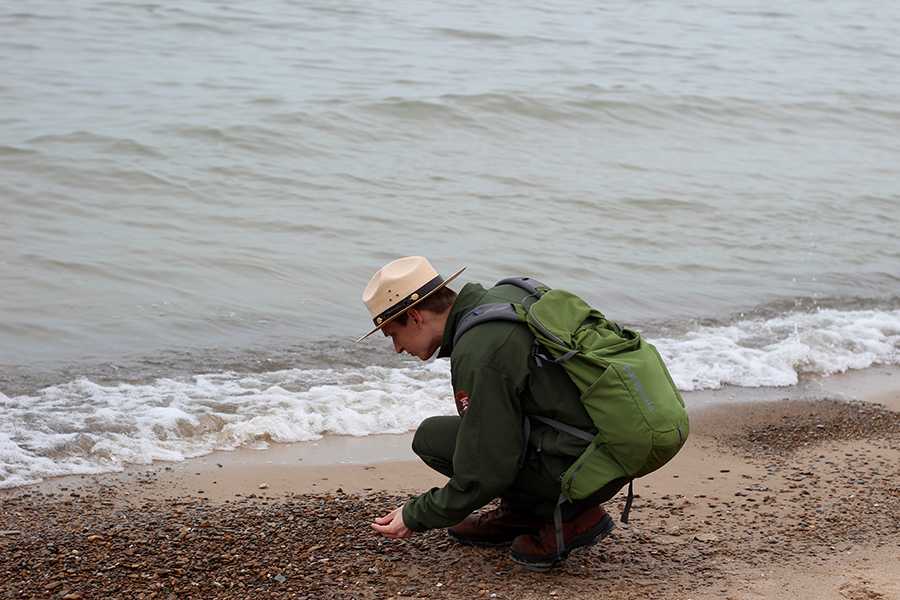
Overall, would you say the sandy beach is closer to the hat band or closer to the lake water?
the lake water

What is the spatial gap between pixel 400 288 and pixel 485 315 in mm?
315

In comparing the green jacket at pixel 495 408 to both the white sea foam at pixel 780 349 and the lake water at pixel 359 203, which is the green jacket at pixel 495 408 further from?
the white sea foam at pixel 780 349

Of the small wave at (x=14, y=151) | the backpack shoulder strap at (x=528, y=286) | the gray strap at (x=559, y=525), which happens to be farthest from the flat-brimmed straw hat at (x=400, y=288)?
the small wave at (x=14, y=151)

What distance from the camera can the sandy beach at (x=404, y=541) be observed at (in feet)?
13.9

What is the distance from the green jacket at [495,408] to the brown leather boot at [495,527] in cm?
47

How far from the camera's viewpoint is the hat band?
3.99 m

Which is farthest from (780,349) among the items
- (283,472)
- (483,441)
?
(483,441)

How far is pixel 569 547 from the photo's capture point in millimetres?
4277

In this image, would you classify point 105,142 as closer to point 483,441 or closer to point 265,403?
point 265,403

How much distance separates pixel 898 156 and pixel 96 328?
11992 millimetres

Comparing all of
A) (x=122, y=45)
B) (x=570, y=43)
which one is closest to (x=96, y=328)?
(x=122, y=45)

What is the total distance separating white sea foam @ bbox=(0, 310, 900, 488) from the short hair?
8.39 ft

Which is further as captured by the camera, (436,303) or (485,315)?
(436,303)

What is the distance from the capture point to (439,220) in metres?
12.0
